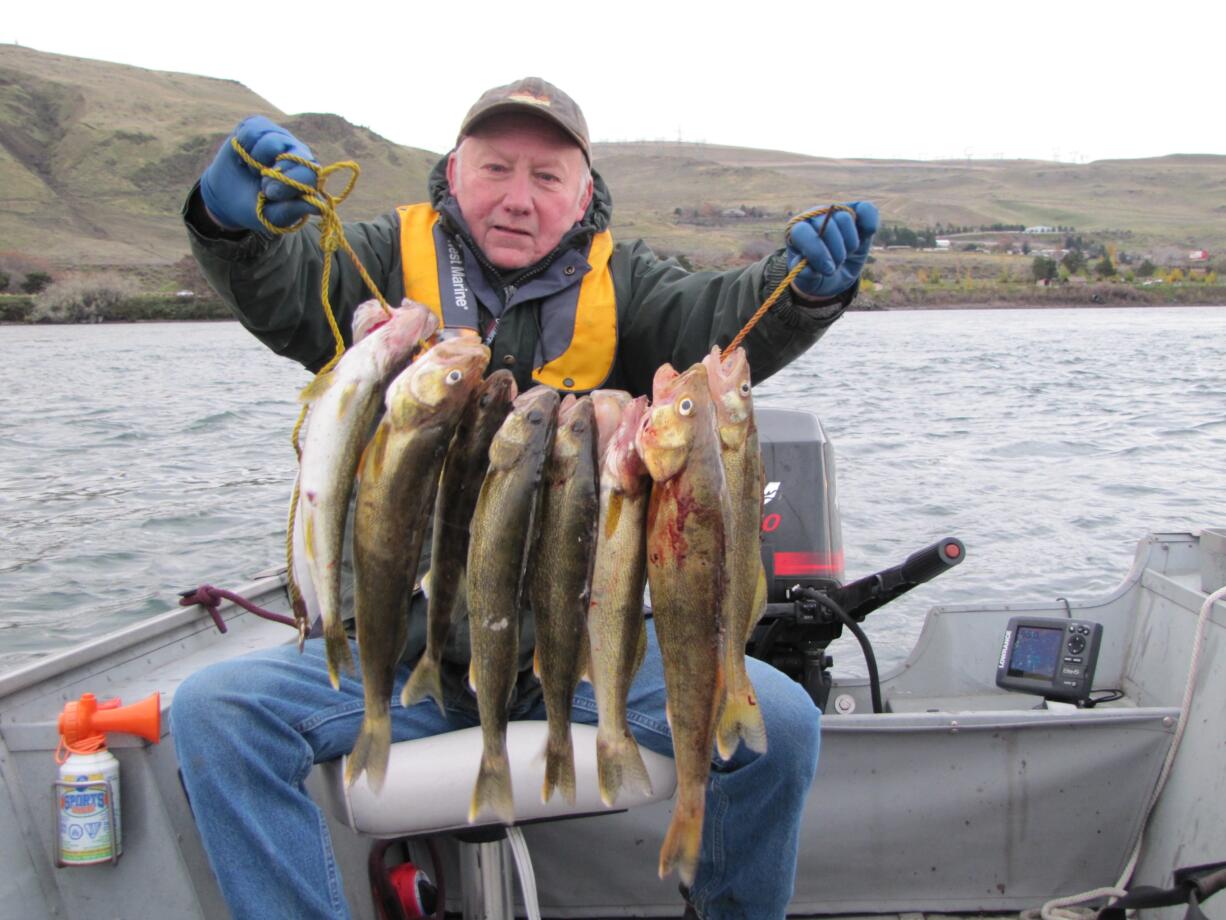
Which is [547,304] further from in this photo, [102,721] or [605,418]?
[102,721]

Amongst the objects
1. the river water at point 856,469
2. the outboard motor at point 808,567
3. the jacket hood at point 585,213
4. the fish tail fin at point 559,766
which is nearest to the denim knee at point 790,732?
the fish tail fin at point 559,766

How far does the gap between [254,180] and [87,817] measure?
6.44ft

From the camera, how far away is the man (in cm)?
276

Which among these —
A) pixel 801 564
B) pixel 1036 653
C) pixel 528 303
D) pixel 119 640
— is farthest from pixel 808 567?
pixel 119 640

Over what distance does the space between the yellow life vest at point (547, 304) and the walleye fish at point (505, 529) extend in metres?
1.01

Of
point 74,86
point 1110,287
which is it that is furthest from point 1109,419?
point 74,86

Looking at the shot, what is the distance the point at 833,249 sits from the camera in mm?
2908

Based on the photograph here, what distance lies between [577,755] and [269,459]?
1694cm

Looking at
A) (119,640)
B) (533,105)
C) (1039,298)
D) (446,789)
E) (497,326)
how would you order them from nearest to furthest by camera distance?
1. (446,789)
2. (533,105)
3. (497,326)
4. (119,640)
5. (1039,298)

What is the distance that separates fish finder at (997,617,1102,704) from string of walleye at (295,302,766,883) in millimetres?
2476

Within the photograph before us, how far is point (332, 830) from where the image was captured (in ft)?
12.2

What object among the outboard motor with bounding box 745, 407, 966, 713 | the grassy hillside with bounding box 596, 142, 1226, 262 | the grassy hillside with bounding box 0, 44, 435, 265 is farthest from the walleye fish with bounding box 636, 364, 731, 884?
the grassy hillside with bounding box 596, 142, 1226, 262

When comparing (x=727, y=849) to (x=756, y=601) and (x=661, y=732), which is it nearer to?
(x=661, y=732)

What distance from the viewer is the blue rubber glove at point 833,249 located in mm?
2891
